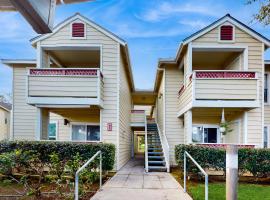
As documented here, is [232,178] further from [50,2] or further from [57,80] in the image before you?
[57,80]

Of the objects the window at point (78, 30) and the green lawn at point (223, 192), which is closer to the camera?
the green lawn at point (223, 192)

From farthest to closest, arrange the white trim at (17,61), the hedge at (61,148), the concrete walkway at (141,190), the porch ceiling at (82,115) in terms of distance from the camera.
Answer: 1. the white trim at (17,61)
2. the porch ceiling at (82,115)
3. the hedge at (61,148)
4. the concrete walkway at (141,190)

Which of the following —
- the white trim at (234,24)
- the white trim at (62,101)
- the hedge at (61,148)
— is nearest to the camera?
the hedge at (61,148)

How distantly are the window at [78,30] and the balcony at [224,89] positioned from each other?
5623 millimetres

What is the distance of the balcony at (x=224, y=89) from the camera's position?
1269 cm

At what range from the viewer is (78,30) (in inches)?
553

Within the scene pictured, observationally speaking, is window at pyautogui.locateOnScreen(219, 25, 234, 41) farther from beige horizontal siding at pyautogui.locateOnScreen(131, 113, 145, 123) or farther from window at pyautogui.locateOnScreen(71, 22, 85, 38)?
beige horizontal siding at pyautogui.locateOnScreen(131, 113, 145, 123)

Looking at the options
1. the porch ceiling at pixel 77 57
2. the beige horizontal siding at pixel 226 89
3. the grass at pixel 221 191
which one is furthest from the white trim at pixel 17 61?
the grass at pixel 221 191

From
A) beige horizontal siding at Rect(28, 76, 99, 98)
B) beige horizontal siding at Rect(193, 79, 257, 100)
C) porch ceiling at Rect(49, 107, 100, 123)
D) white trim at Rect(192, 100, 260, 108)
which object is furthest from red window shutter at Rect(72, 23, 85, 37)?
white trim at Rect(192, 100, 260, 108)

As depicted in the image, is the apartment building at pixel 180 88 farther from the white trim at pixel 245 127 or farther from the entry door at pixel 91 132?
the entry door at pixel 91 132

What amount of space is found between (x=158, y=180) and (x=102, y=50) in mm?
6680

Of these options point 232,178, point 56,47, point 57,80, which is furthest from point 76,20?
point 232,178

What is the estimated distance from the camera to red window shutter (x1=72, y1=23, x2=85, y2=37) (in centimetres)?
1402

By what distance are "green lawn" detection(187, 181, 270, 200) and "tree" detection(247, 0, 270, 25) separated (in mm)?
4961
